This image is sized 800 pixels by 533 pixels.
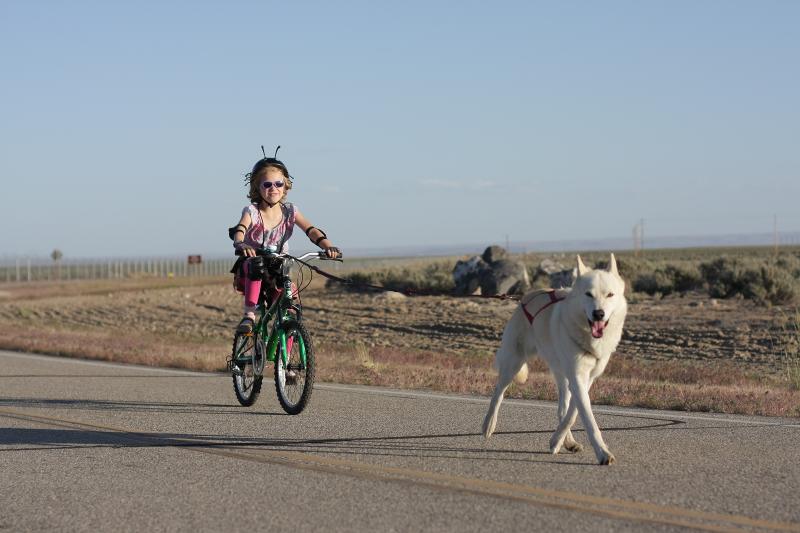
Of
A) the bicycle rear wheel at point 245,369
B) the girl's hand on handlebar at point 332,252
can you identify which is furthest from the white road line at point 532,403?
the girl's hand on handlebar at point 332,252

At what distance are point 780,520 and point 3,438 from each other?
629 centimetres

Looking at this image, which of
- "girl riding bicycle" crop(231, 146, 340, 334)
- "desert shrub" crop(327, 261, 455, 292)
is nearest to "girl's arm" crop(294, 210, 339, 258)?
"girl riding bicycle" crop(231, 146, 340, 334)

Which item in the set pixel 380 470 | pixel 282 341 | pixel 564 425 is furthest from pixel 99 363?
pixel 564 425

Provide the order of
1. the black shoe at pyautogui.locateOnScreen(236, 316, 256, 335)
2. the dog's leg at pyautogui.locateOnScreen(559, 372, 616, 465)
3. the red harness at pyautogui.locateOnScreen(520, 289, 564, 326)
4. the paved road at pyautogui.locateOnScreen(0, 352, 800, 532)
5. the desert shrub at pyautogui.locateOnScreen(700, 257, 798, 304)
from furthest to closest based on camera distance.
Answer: the desert shrub at pyautogui.locateOnScreen(700, 257, 798, 304)
the black shoe at pyautogui.locateOnScreen(236, 316, 256, 335)
the red harness at pyautogui.locateOnScreen(520, 289, 564, 326)
the dog's leg at pyautogui.locateOnScreen(559, 372, 616, 465)
the paved road at pyautogui.locateOnScreen(0, 352, 800, 532)

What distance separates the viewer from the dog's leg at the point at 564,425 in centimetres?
787

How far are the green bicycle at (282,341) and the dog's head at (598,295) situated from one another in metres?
3.45

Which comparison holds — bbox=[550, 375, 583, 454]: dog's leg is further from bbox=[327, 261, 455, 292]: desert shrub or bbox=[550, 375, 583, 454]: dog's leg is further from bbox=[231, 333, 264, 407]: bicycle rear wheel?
bbox=[327, 261, 455, 292]: desert shrub

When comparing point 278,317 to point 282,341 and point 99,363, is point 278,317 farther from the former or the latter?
point 99,363

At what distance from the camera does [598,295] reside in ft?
23.4

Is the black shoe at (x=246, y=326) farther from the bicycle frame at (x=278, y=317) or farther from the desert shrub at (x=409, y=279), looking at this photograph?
the desert shrub at (x=409, y=279)

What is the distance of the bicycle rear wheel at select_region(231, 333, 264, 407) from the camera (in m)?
10.9

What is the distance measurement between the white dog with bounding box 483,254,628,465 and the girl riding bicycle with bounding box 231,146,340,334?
2.77 meters

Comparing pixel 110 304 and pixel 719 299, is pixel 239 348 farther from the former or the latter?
pixel 110 304

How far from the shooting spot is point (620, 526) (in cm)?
585
